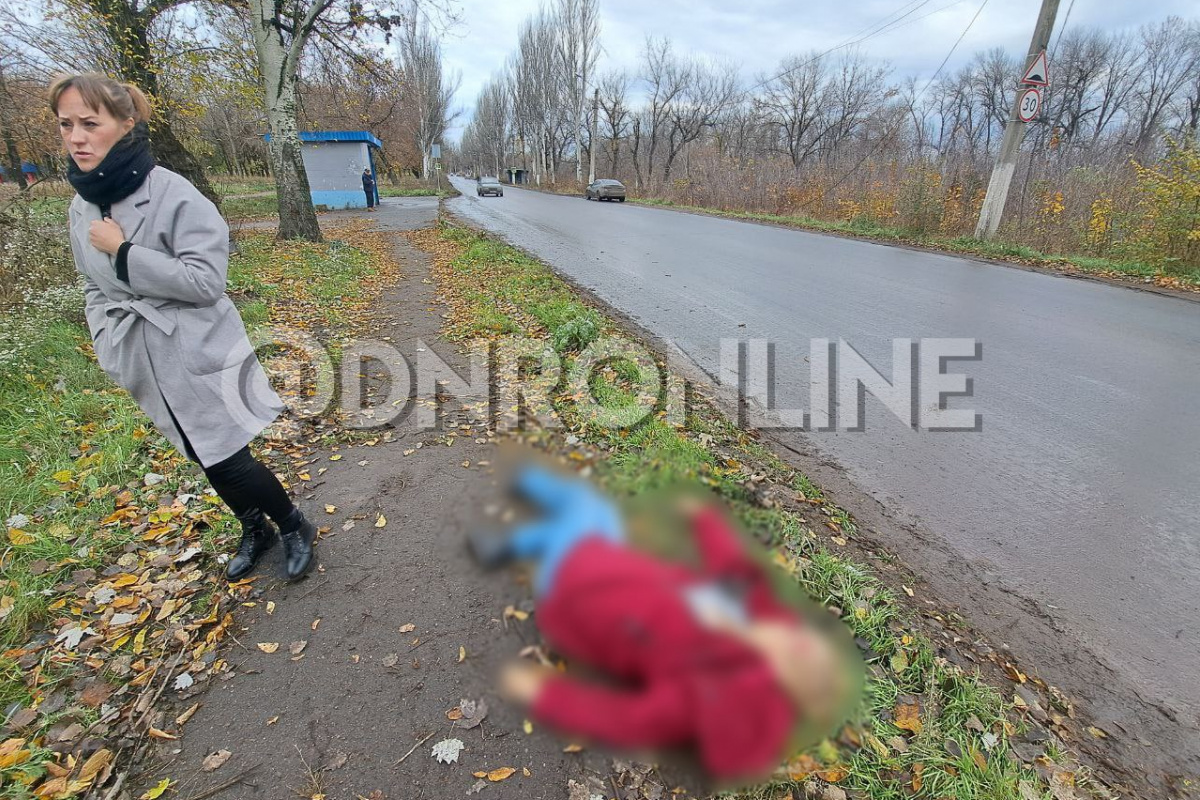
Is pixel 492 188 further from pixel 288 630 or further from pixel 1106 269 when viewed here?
pixel 288 630

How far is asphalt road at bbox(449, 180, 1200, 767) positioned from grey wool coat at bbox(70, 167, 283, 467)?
3.33 metres

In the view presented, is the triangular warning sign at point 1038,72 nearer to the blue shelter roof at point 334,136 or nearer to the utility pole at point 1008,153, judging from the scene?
the utility pole at point 1008,153

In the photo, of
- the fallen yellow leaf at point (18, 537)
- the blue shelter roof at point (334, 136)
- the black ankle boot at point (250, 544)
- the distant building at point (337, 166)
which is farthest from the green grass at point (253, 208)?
the black ankle boot at point (250, 544)

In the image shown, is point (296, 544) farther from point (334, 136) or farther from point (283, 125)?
point (334, 136)

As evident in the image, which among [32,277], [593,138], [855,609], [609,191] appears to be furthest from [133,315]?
[593,138]

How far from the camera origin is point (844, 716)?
583mm

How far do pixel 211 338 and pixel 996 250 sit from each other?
44.4ft

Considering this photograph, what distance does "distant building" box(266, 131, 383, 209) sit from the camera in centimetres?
2323

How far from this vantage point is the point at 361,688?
219 centimetres

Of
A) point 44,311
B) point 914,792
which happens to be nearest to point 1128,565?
point 914,792

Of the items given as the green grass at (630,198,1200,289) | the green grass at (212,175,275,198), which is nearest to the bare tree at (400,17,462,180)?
the green grass at (212,175,275,198)

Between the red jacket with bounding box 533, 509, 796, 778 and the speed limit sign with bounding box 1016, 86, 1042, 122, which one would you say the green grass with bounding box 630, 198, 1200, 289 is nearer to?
the speed limit sign with bounding box 1016, 86, 1042, 122

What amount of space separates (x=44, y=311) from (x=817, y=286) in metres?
9.01

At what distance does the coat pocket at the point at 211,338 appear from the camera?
2.20 metres
